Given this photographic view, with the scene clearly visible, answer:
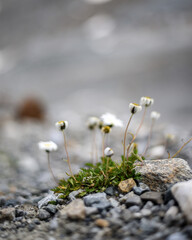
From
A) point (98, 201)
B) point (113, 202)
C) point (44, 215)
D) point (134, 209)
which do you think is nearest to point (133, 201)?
point (134, 209)

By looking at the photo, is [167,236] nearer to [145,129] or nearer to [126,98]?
[145,129]

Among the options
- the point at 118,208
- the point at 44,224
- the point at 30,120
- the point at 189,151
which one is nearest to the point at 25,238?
A: the point at 44,224

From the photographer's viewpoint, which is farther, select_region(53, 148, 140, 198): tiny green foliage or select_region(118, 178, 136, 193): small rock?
select_region(53, 148, 140, 198): tiny green foliage

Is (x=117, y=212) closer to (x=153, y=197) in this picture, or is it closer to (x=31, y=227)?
(x=153, y=197)

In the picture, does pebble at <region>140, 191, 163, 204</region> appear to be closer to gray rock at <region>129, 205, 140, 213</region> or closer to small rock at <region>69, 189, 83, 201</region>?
gray rock at <region>129, 205, 140, 213</region>

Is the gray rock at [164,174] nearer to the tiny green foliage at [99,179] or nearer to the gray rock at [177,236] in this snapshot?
the tiny green foliage at [99,179]

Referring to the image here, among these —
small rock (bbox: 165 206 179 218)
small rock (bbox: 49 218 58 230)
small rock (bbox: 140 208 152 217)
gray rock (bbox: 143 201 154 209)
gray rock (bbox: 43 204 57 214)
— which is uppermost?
gray rock (bbox: 43 204 57 214)

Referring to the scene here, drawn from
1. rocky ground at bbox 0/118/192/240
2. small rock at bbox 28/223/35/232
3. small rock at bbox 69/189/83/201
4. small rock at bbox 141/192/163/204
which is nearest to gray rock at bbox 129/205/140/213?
rocky ground at bbox 0/118/192/240

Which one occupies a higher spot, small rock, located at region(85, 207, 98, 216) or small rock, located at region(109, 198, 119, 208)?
small rock, located at region(109, 198, 119, 208)
